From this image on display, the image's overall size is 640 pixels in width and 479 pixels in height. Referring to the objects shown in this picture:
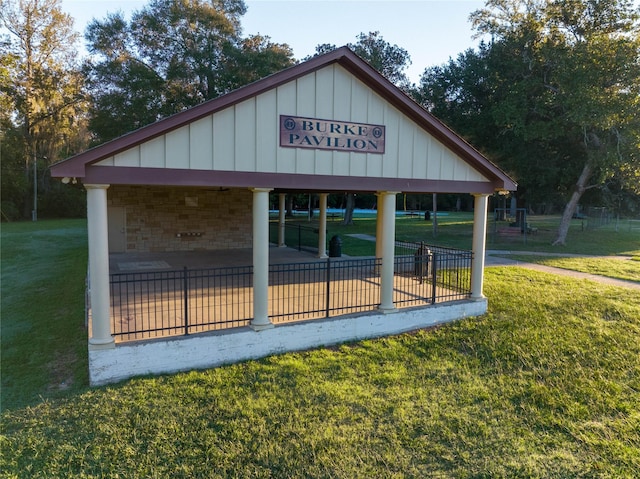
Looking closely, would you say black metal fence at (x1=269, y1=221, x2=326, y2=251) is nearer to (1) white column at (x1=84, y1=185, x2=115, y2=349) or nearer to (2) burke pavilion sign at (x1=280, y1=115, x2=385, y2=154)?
(2) burke pavilion sign at (x1=280, y1=115, x2=385, y2=154)

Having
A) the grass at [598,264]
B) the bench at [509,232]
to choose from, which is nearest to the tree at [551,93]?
the bench at [509,232]

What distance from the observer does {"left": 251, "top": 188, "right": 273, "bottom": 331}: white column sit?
734 cm

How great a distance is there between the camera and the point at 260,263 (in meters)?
7.38

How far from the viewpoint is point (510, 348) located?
8055mm

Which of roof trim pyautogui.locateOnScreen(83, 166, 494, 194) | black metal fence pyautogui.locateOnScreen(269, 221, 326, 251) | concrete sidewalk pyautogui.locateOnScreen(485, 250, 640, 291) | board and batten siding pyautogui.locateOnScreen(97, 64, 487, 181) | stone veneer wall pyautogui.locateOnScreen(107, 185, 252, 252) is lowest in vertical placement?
concrete sidewalk pyautogui.locateOnScreen(485, 250, 640, 291)

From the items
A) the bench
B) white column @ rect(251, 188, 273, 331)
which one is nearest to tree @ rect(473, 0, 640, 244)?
the bench

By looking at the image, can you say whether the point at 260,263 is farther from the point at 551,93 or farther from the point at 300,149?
the point at 551,93

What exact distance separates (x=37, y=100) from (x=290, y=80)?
37116mm

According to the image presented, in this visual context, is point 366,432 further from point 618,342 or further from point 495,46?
point 495,46

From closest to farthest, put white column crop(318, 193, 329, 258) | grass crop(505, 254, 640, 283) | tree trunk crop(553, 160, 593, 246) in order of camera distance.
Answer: grass crop(505, 254, 640, 283), white column crop(318, 193, 329, 258), tree trunk crop(553, 160, 593, 246)

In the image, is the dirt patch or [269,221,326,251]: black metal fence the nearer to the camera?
the dirt patch

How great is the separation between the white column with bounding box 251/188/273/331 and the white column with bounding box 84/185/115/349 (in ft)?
7.12

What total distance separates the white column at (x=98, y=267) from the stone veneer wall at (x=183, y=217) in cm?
866

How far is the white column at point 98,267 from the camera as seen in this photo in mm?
6297
